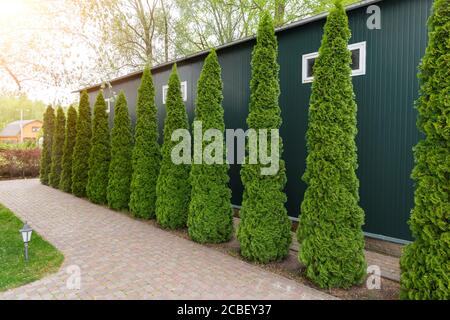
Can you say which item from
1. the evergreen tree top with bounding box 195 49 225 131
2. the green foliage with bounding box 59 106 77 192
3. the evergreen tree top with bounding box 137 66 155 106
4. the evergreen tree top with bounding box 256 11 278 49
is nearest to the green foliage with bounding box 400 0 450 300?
the evergreen tree top with bounding box 256 11 278 49

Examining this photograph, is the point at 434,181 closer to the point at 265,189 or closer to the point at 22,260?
the point at 265,189

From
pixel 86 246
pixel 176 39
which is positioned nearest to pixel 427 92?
pixel 86 246

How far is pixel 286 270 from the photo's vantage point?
15.3 feet

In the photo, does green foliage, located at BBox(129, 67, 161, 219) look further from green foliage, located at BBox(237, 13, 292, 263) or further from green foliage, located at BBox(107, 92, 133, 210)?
green foliage, located at BBox(237, 13, 292, 263)

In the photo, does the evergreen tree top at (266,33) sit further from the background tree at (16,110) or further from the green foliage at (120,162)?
the background tree at (16,110)

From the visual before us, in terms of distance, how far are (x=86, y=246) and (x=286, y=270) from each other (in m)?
3.70

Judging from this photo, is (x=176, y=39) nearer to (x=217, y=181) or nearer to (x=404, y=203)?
(x=217, y=181)

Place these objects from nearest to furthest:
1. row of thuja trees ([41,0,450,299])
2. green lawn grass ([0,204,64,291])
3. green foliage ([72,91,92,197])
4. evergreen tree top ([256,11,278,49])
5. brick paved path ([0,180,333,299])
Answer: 1. row of thuja trees ([41,0,450,299])
2. brick paved path ([0,180,333,299])
3. green lawn grass ([0,204,64,291])
4. evergreen tree top ([256,11,278,49])
5. green foliage ([72,91,92,197])

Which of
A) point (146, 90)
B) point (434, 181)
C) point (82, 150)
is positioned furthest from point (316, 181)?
point (82, 150)

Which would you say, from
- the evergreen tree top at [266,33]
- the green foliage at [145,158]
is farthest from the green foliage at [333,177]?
the green foliage at [145,158]

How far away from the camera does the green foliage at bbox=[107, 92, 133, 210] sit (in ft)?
28.6

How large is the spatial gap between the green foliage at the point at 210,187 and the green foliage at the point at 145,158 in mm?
2075

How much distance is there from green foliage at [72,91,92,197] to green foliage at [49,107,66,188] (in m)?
2.56

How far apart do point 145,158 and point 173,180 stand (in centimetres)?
139
